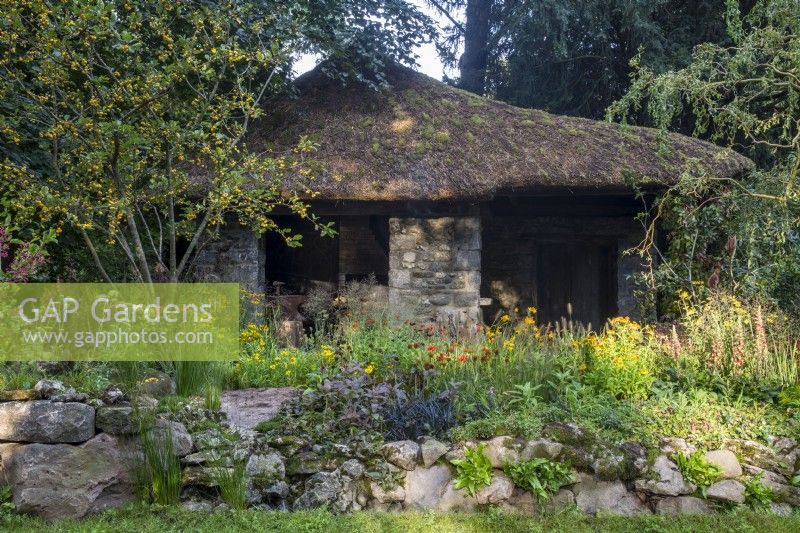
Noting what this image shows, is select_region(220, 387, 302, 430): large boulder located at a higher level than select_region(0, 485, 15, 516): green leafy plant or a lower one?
higher

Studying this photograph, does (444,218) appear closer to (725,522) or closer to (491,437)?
(491,437)

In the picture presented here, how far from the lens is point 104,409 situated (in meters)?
3.88

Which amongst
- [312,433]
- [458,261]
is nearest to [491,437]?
[312,433]

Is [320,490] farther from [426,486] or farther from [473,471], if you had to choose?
[473,471]

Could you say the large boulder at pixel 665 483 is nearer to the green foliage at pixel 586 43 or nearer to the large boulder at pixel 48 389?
the large boulder at pixel 48 389

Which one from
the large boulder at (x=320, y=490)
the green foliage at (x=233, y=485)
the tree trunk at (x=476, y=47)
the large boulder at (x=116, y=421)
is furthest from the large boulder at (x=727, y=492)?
the tree trunk at (x=476, y=47)

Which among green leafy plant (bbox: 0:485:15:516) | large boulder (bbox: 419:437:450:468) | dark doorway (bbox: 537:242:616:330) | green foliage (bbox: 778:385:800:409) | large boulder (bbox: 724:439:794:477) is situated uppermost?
dark doorway (bbox: 537:242:616:330)

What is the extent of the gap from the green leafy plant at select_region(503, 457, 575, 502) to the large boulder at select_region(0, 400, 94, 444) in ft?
8.40

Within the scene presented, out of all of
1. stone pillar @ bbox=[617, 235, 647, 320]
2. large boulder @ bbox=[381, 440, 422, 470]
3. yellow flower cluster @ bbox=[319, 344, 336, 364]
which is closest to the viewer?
large boulder @ bbox=[381, 440, 422, 470]

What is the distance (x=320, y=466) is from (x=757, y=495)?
2.67 meters

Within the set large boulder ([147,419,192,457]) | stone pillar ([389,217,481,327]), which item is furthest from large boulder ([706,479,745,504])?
stone pillar ([389,217,481,327])

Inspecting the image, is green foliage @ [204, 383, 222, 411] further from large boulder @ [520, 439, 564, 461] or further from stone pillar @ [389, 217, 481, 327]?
stone pillar @ [389, 217, 481, 327]

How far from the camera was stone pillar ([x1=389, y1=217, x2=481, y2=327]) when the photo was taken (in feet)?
25.1

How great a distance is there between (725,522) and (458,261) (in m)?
4.38
